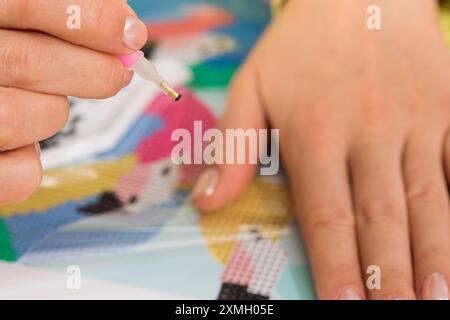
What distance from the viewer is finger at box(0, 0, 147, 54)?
1.25 feet

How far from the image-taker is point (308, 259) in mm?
544

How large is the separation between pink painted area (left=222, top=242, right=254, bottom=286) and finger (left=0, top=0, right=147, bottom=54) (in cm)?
22

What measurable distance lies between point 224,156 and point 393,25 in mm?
231

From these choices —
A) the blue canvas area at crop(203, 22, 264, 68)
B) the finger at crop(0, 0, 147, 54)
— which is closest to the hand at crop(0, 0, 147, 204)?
the finger at crop(0, 0, 147, 54)

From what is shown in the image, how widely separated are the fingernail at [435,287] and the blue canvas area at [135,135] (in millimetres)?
315

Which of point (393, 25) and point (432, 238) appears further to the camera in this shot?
point (393, 25)

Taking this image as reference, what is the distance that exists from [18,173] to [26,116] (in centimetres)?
5

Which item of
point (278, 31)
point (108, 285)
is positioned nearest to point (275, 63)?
point (278, 31)

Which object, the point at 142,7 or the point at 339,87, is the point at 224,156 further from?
the point at 142,7

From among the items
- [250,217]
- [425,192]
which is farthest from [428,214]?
[250,217]

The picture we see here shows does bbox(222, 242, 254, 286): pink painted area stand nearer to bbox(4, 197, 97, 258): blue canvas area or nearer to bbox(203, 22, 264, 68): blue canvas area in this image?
bbox(4, 197, 97, 258): blue canvas area

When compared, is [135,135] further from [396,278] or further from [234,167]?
[396,278]

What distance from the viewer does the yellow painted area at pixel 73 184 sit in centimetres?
57

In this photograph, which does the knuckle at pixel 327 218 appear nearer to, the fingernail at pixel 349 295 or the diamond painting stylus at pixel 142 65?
the fingernail at pixel 349 295
